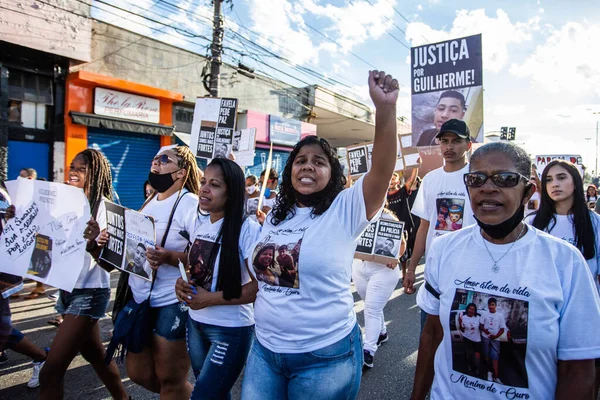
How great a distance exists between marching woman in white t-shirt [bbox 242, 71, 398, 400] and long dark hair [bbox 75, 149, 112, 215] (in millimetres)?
1825

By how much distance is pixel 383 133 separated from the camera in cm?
181

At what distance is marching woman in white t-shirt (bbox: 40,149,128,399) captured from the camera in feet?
8.56

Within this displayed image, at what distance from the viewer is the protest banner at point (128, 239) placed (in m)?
2.51

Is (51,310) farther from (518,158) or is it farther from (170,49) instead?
(170,49)

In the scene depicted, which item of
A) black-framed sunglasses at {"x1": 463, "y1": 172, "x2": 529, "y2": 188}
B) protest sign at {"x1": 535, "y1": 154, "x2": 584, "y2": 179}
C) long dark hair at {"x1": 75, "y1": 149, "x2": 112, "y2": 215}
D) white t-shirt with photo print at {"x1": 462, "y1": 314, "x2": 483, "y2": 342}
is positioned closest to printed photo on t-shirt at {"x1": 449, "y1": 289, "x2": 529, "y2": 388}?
white t-shirt with photo print at {"x1": 462, "y1": 314, "x2": 483, "y2": 342}

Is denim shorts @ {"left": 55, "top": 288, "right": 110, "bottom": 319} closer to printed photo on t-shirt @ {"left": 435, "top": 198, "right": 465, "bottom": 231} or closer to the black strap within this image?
the black strap

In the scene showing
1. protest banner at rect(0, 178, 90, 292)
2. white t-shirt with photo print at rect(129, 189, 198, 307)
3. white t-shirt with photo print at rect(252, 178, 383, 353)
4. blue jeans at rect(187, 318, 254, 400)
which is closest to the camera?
white t-shirt with photo print at rect(252, 178, 383, 353)

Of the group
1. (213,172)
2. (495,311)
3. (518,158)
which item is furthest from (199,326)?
(518,158)

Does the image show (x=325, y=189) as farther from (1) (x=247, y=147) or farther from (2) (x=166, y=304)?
(1) (x=247, y=147)

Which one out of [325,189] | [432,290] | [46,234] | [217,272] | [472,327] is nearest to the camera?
[472,327]

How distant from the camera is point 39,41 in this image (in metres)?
9.95

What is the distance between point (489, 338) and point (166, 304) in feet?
6.59

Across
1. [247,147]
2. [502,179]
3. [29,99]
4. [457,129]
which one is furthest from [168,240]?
[29,99]

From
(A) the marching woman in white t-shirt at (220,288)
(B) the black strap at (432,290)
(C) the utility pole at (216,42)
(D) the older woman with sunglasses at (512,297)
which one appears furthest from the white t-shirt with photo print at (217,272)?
(C) the utility pole at (216,42)
